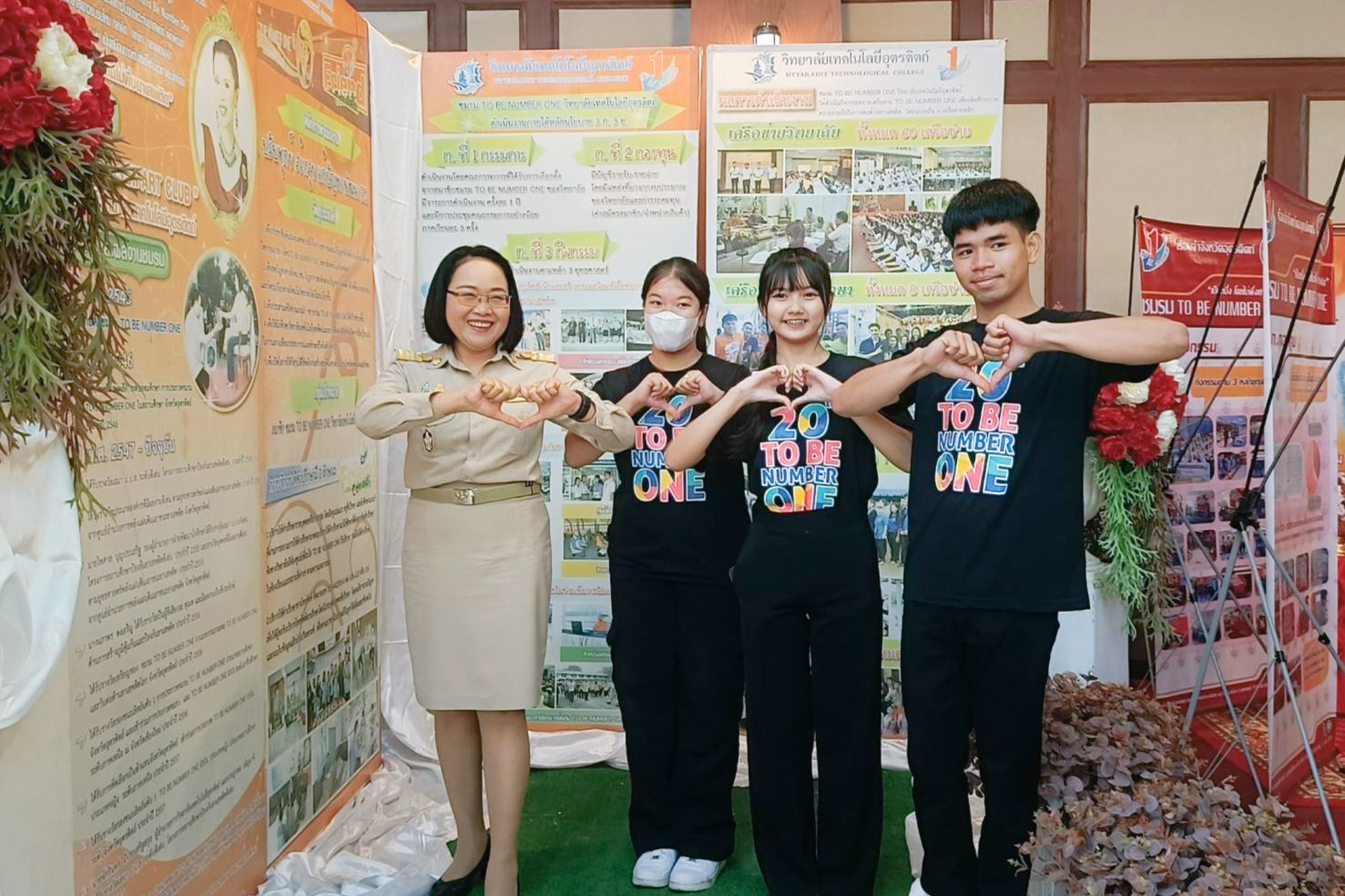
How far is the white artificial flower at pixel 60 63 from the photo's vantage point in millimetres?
1170

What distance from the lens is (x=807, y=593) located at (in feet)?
7.29

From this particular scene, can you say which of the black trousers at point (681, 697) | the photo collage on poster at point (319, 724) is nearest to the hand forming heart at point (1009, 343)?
the black trousers at point (681, 697)

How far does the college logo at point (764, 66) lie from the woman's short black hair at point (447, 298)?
5.82ft

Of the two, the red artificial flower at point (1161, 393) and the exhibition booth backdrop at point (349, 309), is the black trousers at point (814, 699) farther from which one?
the red artificial flower at point (1161, 393)

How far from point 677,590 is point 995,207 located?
121 centimetres

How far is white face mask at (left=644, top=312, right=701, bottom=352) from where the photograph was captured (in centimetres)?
240

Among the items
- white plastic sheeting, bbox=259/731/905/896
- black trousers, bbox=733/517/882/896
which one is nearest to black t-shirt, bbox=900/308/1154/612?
black trousers, bbox=733/517/882/896

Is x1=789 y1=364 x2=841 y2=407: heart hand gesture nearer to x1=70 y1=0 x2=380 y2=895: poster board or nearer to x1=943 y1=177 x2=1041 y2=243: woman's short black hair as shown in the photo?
x1=943 y1=177 x2=1041 y2=243: woman's short black hair

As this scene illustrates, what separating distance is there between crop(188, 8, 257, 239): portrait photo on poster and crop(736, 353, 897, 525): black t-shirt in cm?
140

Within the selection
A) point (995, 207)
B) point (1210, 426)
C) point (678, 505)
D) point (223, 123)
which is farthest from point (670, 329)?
point (1210, 426)

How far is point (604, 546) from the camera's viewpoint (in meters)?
3.79

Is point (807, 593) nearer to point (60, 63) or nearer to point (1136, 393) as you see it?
point (1136, 393)

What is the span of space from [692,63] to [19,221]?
115 inches

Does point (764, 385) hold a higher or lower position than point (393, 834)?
higher
